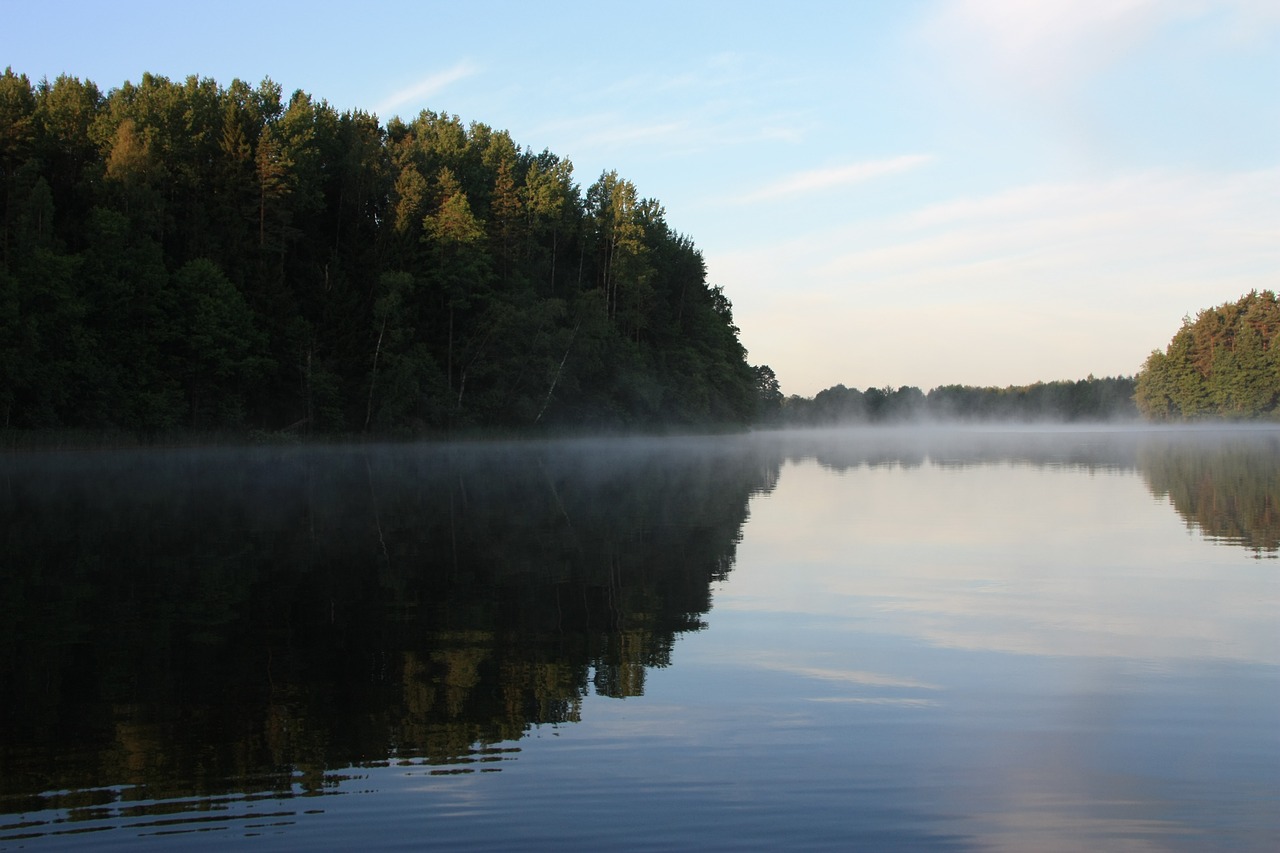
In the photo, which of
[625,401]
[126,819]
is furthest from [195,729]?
[625,401]

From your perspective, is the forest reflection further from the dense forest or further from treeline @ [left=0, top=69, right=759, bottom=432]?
the dense forest

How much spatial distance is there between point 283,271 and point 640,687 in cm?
6432

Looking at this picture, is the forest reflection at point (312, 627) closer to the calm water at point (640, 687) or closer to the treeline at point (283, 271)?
the calm water at point (640, 687)

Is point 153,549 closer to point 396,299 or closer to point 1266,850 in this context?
point 1266,850

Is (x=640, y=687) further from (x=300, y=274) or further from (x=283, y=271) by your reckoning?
(x=300, y=274)

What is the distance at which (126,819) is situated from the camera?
5.81 metres

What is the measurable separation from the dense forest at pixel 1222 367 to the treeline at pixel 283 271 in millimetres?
83706

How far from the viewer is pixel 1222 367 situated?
136m

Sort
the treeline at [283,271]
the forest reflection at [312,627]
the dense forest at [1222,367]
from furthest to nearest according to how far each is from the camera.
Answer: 1. the dense forest at [1222,367]
2. the treeline at [283,271]
3. the forest reflection at [312,627]

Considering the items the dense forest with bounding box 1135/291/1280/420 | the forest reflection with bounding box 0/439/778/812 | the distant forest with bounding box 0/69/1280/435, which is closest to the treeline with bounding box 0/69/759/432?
the distant forest with bounding box 0/69/1280/435

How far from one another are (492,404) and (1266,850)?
7235cm

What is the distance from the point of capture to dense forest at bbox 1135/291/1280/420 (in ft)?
432

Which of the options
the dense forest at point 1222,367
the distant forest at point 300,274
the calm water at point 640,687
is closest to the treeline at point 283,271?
the distant forest at point 300,274

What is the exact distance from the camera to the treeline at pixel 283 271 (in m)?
55.3
